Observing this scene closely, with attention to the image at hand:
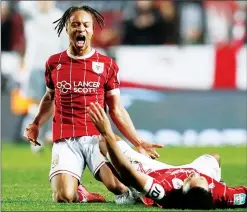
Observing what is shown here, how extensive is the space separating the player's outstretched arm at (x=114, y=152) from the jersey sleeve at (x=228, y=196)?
2.10ft

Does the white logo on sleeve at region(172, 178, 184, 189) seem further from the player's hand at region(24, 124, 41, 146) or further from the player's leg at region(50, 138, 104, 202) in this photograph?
the player's hand at region(24, 124, 41, 146)

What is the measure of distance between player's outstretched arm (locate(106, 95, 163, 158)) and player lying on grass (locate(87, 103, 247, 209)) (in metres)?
0.34

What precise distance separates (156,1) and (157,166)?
37.6ft

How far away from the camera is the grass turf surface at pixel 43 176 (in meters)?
8.16

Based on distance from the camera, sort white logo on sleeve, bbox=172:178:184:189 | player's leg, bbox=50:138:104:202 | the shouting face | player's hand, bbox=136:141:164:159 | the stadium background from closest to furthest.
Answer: white logo on sleeve, bbox=172:178:184:189 < player's hand, bbox=136:141:164:159 < player's leg, bbox=50:138:104:202 < the shouting face < the stadium background

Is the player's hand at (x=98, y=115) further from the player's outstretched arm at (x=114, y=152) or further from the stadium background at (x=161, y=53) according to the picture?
the stadium background at (x=161, y=53)

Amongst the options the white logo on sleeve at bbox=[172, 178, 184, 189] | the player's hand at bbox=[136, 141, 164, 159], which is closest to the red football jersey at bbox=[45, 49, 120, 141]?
the player's hand at bbox=[136, 141, 164, 159]

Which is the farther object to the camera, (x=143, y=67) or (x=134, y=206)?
(x=143, y=67)

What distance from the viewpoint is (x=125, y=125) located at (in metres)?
Result: 8.85

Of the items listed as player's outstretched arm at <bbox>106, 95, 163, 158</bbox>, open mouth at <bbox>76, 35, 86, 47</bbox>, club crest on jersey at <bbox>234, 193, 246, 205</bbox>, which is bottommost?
club crest on jersey at <bbox>234, 193, 246, 205</bbox>

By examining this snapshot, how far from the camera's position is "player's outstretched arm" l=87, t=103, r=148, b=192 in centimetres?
721

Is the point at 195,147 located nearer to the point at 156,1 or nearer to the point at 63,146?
the point at 156,1

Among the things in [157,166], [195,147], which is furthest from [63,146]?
[195,147]

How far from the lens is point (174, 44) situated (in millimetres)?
19047
